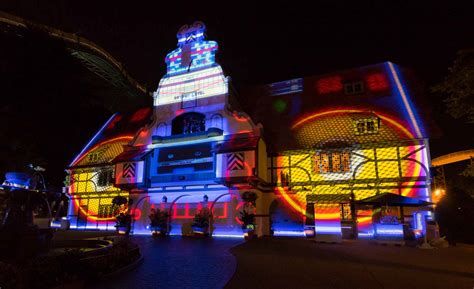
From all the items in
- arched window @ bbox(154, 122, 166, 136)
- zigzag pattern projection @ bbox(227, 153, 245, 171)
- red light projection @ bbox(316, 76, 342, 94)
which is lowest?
zigzag pattern projection @ bbox(227, 153, 245, 171)

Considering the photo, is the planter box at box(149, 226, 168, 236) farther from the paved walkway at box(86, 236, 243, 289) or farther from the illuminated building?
the paved walkway at box(86, 236, 243, 289)

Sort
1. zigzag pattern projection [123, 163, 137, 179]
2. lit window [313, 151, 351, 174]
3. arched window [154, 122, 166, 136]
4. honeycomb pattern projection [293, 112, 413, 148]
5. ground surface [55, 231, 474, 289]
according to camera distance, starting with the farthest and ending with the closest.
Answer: arched window [154, 122, 166, 136], zigzag pattern projection [123, 163, 137, 179], lit window [313, 151, 351, 174], honeycomb pattern projection [293, 112, 413, 148], ground surface [55, 231, 474, 289]

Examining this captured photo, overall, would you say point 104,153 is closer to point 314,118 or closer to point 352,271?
point 314,118

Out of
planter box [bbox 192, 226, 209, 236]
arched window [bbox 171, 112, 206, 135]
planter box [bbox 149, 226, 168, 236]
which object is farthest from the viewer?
arched window [bbox 171, 112, 206, 135]

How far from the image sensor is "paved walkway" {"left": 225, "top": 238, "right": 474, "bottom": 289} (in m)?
6.86

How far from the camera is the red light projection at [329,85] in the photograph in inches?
912

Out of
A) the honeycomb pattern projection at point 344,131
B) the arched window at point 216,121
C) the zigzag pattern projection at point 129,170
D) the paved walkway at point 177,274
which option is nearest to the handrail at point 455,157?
the honeycomb pattern projection at point 344,131

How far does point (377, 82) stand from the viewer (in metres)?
22.3

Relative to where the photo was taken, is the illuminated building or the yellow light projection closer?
the illuminated building

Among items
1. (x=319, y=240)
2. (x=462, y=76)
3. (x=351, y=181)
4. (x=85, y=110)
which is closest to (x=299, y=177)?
(x=351, y=181)

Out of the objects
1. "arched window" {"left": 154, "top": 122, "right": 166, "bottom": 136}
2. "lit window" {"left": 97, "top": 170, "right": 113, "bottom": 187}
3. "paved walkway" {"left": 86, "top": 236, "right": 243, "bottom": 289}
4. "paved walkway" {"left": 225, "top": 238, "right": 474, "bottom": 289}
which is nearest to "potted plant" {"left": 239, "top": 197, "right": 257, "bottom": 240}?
"paved walkway" {"left": 225, "top": 238, "right": 474, "bottom": 289}

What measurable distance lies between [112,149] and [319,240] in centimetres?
1946

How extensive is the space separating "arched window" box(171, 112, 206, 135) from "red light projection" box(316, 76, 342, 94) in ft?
30.3

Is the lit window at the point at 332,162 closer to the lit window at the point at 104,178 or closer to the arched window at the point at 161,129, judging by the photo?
the arched window at the point at 161,129
